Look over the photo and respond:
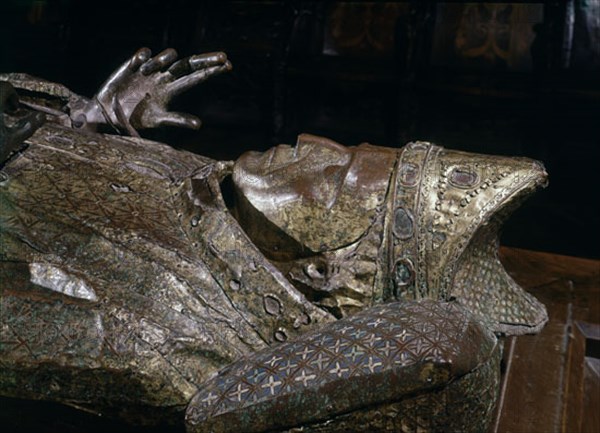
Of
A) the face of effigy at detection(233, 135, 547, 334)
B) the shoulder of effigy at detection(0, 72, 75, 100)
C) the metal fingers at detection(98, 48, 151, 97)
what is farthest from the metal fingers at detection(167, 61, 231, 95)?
the face of effigy at detection(233, 135, 547, 334)

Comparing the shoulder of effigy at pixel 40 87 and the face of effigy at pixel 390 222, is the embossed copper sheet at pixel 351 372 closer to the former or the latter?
the face of effigy at pixel 390 222

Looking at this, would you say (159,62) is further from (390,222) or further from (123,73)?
(390,222)

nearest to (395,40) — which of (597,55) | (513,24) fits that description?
(513,24)

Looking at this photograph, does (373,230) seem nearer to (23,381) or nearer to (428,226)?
(428,226)

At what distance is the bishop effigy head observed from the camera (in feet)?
5.49

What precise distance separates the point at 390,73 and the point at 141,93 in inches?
71.0

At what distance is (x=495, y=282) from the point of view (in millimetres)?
1961

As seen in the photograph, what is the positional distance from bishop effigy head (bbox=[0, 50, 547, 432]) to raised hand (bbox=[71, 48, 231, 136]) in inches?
13.8

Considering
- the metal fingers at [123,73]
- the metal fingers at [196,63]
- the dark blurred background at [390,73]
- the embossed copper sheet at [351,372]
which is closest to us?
the embossed copper sheet at [351,372]

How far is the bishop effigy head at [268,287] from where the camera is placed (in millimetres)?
1675

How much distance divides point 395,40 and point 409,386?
8.85 feet

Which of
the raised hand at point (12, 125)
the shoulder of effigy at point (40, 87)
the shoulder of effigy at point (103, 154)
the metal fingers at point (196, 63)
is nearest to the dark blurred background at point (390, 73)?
the shoulder of effigy at point (40, 87)

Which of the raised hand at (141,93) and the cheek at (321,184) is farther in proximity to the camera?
the raised hand at (141,93)

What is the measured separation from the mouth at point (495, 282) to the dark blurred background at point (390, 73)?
162cm
